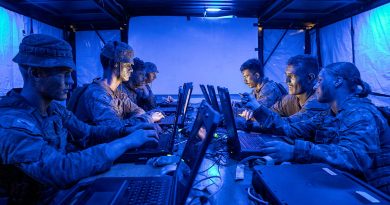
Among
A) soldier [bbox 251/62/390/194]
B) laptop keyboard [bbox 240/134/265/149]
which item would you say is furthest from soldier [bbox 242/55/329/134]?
soldier [bbox 251/62/390/194]

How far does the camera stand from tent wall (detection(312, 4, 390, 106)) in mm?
3855

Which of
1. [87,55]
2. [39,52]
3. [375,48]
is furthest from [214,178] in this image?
[87,55]

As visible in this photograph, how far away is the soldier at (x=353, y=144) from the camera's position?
1521mm

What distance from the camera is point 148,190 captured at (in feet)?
3.78

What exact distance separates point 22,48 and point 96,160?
0.65 meters

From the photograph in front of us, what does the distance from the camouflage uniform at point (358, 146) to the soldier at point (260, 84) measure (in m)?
Answer: 2.26

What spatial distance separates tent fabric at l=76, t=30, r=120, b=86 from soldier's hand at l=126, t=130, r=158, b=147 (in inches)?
186

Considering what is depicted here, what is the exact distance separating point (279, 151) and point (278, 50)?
4836mm

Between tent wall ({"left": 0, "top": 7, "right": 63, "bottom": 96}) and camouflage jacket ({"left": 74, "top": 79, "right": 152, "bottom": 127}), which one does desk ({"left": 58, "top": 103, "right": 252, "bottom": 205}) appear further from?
tent wall ({"left": 0, "top": 7, "right": 63, "bottom": 96})

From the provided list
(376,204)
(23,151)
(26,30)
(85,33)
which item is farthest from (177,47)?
(376,204)

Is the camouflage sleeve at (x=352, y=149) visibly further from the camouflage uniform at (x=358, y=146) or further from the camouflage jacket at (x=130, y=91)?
the camouflage jacket at (x=130, y=91)

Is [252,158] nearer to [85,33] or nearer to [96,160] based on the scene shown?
[96,160]

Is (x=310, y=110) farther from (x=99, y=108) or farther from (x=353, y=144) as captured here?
(x=99, y=108)

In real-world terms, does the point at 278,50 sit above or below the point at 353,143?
above
